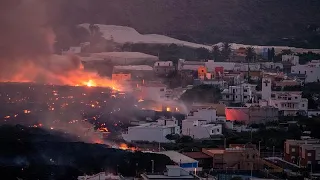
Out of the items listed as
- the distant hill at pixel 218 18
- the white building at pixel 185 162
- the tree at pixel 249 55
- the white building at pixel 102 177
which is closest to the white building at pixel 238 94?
the tree at pixel 249 55

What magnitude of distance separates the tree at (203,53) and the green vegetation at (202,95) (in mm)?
8270

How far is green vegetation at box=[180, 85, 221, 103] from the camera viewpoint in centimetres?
2609

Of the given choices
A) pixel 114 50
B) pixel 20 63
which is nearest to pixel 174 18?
pixel 114 50

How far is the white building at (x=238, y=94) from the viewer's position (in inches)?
1047

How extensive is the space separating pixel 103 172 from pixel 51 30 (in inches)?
560

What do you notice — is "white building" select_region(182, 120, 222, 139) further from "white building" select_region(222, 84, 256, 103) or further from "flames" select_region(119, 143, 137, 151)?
"white building" select_region(222, 84, 256, 103)

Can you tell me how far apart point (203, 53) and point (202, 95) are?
982cm

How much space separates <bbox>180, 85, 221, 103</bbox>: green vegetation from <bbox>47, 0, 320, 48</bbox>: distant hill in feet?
39.5

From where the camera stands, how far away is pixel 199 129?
22078mm

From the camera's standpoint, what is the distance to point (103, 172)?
15.9m

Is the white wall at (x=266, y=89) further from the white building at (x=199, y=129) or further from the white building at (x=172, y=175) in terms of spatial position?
the white building at (x=172, y=175)

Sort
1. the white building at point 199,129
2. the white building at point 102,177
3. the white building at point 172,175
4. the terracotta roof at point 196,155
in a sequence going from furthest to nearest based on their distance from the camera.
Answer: the white building at point 199,129
the terracotta roof at point 196,155
the white building at point 102,177
the white building at point 172,175

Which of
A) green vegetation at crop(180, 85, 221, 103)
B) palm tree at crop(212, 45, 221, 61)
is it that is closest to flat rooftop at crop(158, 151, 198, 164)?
green vegetation at crop(180, 85, 221, 103)

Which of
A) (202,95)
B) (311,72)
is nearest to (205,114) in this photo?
(202,95)
